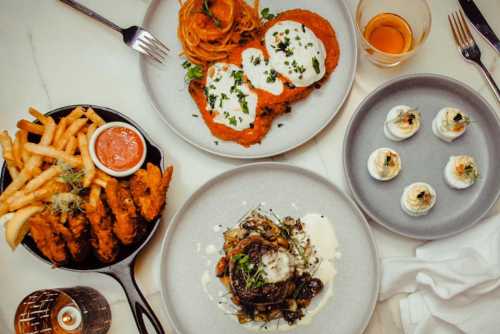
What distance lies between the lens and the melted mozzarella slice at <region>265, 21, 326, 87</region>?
2.88 m

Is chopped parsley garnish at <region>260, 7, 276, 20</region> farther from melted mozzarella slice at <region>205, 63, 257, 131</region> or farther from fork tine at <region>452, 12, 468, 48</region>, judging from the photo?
fork tine at <region>452, 12, 468, 48</region>

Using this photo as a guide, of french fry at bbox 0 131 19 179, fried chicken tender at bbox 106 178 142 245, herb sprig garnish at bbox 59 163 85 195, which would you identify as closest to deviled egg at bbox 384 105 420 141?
fried chicken tender at bbox 106 178 142 245

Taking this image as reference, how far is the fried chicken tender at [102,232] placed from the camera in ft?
8.87

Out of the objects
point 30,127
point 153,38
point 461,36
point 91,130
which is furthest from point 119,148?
point 461,36

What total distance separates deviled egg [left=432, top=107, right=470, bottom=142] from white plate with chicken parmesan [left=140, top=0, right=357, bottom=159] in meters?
0.57

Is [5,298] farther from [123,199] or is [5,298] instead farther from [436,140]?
[436,140]

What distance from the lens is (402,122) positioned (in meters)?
2.93

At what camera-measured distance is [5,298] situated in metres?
3.11

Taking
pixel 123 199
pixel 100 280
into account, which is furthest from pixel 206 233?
pixel 100 280

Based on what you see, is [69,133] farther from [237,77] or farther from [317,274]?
[317,274]

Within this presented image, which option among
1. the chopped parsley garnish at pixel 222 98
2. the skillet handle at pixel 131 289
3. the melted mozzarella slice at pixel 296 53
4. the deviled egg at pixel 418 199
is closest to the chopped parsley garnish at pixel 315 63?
the melted mozzarella slice at pixel 296 53

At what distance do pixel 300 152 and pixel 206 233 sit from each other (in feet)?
2.49

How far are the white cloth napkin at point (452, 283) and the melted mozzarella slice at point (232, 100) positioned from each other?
A: 119cm

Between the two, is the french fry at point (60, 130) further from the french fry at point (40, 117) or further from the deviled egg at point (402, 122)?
the deviled egg at point (402, 122)
